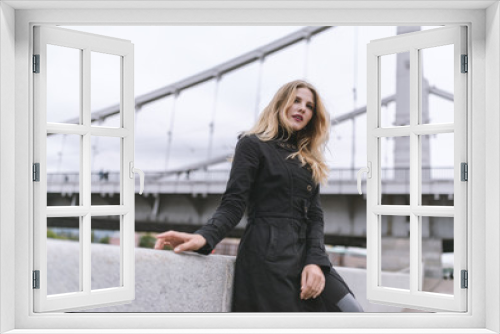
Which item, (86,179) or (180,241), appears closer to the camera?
(86,179)

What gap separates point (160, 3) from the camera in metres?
2.24

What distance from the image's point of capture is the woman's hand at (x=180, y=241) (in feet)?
8.29

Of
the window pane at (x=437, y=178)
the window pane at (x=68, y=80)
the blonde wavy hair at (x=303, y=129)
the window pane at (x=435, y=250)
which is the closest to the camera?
the window pane at (x=68, y=80)

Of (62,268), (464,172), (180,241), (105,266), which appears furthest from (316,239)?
(62,268)

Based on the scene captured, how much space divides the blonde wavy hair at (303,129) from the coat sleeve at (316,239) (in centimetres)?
14

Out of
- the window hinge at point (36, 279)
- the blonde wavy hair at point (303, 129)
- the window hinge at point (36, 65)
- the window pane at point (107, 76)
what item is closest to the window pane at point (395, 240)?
the window pane at point (107, 76)

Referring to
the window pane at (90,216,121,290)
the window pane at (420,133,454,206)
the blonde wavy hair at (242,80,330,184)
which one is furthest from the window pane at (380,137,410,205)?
the window pane at (90,216,121,290)

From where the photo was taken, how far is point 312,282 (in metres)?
2.75

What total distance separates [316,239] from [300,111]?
69 cm

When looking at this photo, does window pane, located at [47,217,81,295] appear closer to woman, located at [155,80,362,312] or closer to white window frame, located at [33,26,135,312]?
white window frame, located at [33,26,135,312]

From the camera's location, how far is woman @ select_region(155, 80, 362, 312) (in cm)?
273

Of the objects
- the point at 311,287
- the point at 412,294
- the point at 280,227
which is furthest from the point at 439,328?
the point at 280,227

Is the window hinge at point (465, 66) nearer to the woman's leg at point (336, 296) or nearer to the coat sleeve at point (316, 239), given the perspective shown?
the coat sleeve at point (316, 239)

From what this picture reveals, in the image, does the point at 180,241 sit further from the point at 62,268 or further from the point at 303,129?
the point at 303,129
